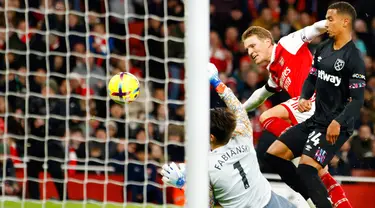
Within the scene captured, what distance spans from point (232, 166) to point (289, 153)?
104 centimetres

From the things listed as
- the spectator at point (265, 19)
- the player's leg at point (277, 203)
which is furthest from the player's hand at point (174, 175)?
the spectator at point (265, 19)

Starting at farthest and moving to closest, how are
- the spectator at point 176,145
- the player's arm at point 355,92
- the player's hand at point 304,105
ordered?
the spectator at point 176,145, the player's hand at point 304,105, the player's arm at point 355,92

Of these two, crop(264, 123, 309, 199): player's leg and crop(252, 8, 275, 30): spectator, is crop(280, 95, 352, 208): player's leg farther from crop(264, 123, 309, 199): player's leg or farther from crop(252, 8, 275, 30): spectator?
crop(252, 8, 275, 30): spectator

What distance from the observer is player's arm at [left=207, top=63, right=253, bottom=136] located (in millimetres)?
5121

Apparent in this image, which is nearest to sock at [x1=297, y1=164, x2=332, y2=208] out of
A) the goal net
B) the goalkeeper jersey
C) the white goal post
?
the goalkeeper jersey

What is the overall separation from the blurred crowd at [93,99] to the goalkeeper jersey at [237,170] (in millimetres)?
3671

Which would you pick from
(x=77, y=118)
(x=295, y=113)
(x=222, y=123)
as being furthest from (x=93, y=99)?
(x=222, y=123)

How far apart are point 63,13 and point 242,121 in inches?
190

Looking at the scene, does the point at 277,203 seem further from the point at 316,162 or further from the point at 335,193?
the point at 335,193

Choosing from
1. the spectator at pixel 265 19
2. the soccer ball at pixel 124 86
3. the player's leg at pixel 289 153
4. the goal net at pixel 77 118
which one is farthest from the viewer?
the spectator at pixel 265 19

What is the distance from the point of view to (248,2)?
11.1 metres

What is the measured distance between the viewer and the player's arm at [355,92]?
5594 millimetres

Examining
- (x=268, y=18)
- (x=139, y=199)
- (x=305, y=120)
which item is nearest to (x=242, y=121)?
(x=305, y=120)

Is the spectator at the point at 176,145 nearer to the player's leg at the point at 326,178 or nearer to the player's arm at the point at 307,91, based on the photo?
the player's leg at the point at 326,178
